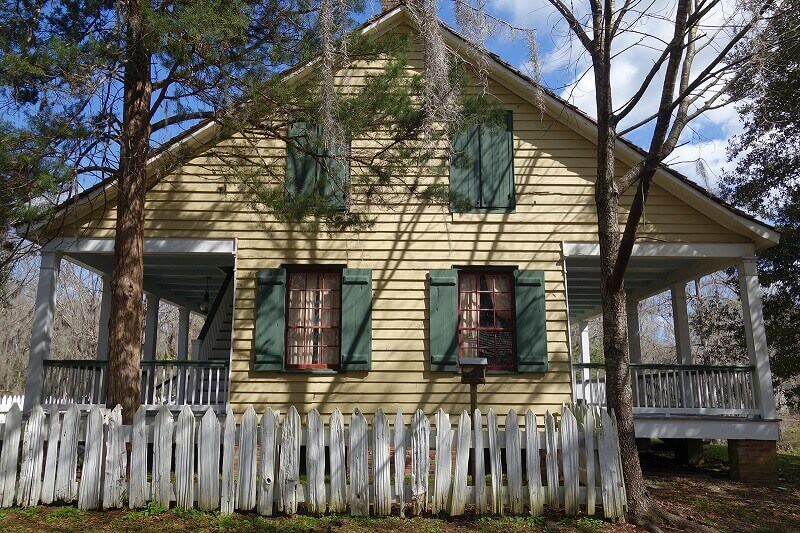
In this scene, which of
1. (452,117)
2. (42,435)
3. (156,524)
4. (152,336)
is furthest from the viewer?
(152,336)

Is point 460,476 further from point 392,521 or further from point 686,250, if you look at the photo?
point 686,250

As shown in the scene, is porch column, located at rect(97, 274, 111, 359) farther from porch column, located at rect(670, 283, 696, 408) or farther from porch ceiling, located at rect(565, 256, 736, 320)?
porch column, located at rect(670, 283, 696, 408)

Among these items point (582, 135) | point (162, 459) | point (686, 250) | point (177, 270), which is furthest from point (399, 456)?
point (177, 270)

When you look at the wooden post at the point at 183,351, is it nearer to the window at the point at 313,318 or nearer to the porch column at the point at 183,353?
the porch column at the point at 183,353

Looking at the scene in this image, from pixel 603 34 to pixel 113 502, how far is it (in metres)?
7.43

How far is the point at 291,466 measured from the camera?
6.37 m

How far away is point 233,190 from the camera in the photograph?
35.9 feet

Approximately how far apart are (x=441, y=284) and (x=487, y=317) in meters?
1.05

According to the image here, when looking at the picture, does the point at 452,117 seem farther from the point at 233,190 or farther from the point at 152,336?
the point at 152,336

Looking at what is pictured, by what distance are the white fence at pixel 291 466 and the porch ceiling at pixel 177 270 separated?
492 centimetres

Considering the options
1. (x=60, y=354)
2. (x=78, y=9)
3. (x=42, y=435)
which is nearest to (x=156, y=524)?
(x=42, y=435)

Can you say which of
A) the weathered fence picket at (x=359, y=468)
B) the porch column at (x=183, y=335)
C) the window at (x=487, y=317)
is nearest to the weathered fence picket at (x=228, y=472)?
the weathered fence picket at (x=359, y=468)

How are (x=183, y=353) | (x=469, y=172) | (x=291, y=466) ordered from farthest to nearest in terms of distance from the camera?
(x=183, y=353) → (x=469, y=172) → (x=291, y=466)

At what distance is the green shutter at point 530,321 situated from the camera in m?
10.6
